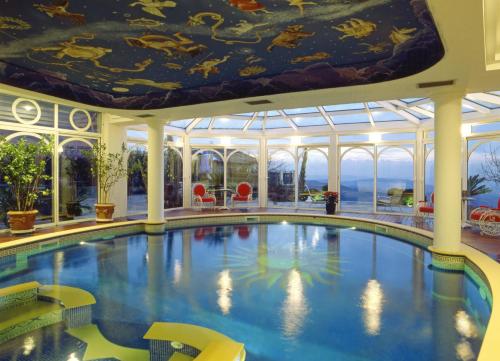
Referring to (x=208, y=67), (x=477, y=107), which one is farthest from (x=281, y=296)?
(x=477, y=107)

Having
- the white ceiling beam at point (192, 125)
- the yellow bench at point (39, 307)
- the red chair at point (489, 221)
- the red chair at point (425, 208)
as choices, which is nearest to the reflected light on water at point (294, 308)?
the yellow bench at point (39, 307)

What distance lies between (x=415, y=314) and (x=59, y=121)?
31.4 feet

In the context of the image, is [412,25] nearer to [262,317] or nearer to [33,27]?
[262,317]

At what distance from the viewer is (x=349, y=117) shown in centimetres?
1221

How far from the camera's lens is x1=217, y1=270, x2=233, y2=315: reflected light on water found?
434 centimetres

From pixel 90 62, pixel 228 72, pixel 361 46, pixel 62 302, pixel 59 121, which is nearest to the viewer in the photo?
pixel 62 302

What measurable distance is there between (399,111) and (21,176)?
10975 millimetres

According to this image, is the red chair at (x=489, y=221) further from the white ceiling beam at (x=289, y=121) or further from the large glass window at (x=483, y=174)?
the white ceiling beam at (x=289, y=121)

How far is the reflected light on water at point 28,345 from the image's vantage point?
3236 millimetres

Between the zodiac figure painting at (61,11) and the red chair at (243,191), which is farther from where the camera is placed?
the red chair at (243,191)

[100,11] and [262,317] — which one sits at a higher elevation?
[100,11]

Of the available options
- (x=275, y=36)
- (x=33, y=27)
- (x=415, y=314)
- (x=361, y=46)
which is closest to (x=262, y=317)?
(x=415, y=314)

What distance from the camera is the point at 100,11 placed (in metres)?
3.84

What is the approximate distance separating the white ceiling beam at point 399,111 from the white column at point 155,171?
699 cm
